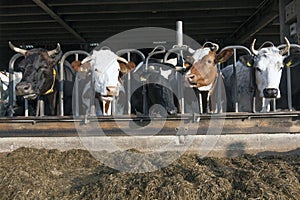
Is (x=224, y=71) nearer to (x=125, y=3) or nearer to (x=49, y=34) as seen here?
(x=125, y=3)

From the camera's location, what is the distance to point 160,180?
13.8ft

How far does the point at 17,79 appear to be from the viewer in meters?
8.17

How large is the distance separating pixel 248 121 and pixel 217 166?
46.5 inches

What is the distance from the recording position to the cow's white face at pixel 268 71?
6496mm

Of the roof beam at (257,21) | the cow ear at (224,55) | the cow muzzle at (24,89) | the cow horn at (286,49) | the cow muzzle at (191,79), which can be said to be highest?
the roof beam at (257,21)

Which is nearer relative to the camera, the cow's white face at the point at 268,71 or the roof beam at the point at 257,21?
the cow's white face at the point at 268,71

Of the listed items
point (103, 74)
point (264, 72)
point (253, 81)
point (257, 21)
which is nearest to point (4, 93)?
point (103, 74)

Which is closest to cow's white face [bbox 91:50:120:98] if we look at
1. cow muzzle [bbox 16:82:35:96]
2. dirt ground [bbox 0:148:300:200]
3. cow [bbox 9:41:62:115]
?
cow [bbox 9:41:62:115]

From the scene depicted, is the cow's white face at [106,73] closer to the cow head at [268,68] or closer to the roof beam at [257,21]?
the cow head at [268,68]

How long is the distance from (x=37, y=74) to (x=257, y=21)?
6.60 metres

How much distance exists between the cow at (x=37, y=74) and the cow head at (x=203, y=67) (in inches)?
76.5

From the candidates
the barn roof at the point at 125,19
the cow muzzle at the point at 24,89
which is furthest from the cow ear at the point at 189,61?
the barn roof at the point at 125,19

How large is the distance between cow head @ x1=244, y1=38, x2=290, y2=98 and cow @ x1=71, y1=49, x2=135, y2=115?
1.83 metres

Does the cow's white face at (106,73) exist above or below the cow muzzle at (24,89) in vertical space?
above
